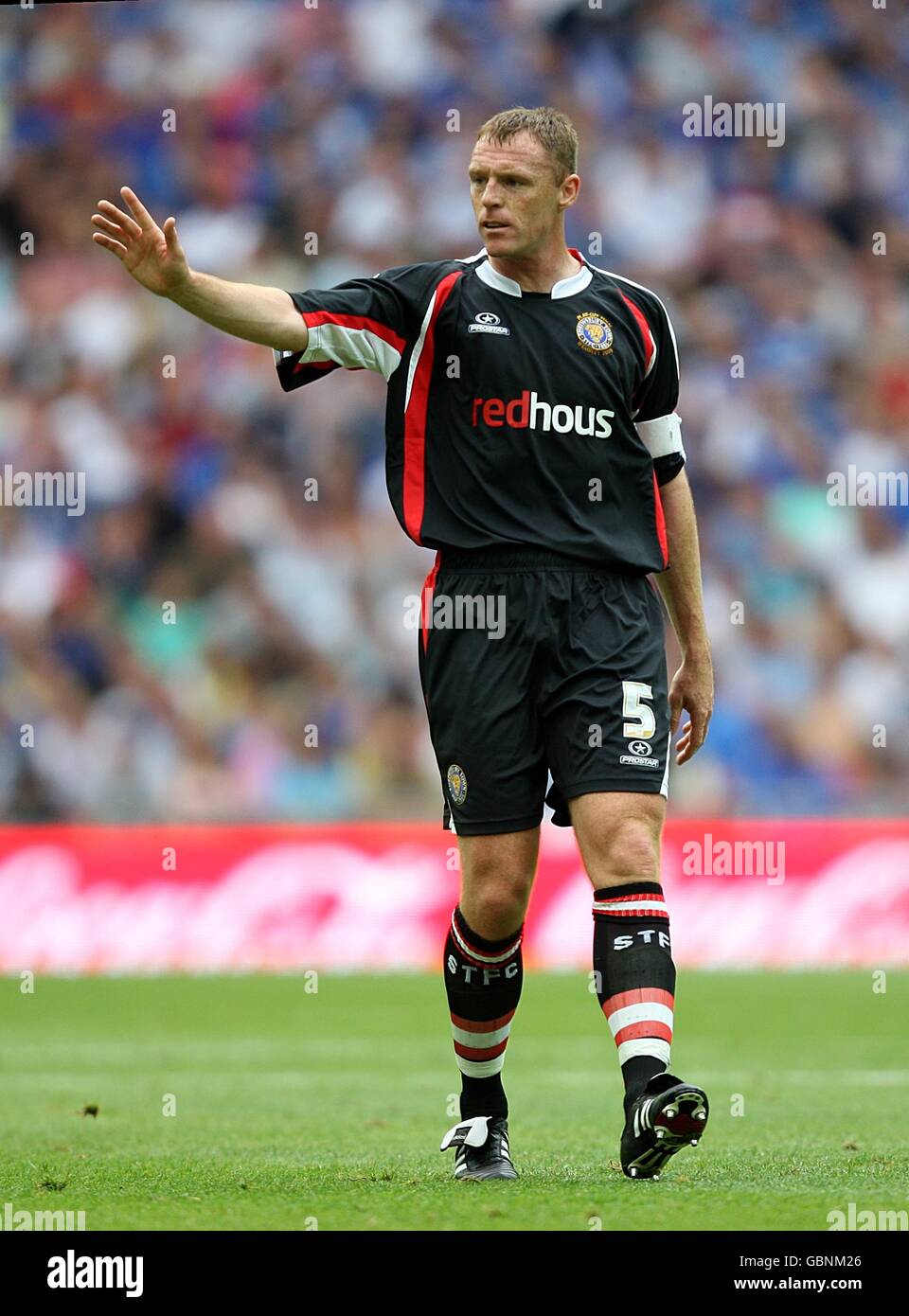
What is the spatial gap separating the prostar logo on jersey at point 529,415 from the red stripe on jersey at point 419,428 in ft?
0.53

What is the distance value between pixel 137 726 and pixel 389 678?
6.30 ft

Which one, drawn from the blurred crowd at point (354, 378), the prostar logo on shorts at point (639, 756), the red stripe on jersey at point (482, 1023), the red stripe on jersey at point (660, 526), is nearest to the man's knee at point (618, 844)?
the prostar logo on shorts at point (639, 756)

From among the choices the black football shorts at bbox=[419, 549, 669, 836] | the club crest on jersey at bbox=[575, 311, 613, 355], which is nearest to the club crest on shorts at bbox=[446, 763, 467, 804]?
the black football shorts at bbox=[419, 549, 669, 836]

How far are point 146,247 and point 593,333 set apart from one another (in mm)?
1226

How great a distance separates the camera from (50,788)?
14492 millimetres

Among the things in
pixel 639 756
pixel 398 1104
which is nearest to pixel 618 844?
pixel 639 756

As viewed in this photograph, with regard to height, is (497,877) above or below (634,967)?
above

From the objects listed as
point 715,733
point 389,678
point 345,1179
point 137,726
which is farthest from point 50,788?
point 345,1179

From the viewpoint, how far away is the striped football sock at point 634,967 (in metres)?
4.77

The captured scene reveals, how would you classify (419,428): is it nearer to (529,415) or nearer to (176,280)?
(529,415)

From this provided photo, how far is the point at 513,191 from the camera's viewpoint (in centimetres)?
512

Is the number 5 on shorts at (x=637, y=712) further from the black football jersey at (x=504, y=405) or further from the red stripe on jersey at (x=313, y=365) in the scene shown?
the red stripe on jersey at (x=313, y=365)

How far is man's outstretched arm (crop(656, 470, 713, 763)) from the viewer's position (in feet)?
17.9
